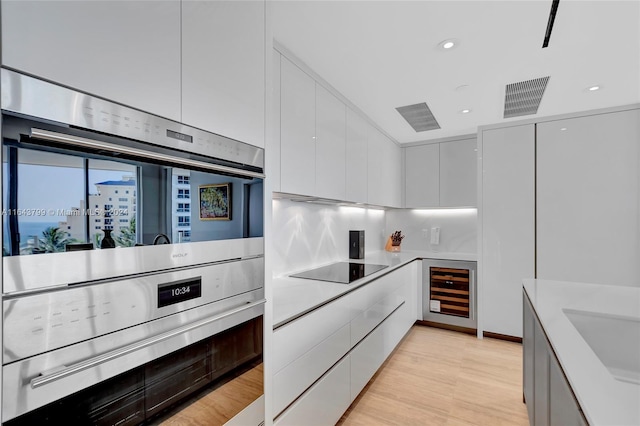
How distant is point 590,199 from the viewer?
3.00 m

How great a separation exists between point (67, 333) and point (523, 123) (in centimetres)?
396

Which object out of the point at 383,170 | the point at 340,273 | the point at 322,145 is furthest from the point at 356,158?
the point at 340,273

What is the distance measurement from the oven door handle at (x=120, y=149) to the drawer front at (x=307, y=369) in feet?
3.10

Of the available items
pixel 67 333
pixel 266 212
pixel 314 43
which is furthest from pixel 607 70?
pixel 67 333

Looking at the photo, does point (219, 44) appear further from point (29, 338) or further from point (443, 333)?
point (443, 333)

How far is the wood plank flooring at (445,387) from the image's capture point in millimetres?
2102

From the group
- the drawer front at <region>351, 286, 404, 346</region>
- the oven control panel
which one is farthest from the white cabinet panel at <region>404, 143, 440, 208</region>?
the oven control panel

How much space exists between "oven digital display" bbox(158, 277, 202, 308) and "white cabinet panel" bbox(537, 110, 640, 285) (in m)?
3.46

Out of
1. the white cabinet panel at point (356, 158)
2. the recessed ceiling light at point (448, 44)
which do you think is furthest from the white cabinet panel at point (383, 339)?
the recessed ceiling light at point (448, 44)

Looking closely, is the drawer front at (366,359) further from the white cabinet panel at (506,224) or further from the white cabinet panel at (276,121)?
the white cabinet panel at (506,224)

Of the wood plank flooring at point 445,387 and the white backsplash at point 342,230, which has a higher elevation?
the white backsplash at point 342,230

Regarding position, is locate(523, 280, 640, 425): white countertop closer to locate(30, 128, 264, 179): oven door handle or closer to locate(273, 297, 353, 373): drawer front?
locate(273, 297, 353, 373): drawer front

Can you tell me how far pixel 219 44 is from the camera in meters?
1.06

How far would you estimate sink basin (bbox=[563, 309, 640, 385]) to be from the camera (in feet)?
4.46
